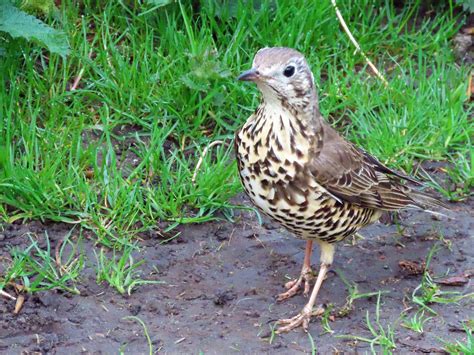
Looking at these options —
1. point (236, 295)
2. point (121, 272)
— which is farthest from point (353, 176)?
point (121, 272)

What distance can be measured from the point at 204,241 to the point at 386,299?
42.4 inches

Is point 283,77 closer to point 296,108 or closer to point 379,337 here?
point 296,108

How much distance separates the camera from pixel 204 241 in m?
5.62

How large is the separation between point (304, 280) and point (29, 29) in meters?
2.06

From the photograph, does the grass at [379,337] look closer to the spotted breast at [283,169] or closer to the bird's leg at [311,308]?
the bird's leg at [311,308]

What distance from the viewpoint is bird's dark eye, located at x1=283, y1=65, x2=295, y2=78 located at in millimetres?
4539

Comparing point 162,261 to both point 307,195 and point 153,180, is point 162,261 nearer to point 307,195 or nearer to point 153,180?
point 153,180

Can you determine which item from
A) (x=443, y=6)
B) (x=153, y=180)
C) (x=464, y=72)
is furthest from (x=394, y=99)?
(x=153, y=180)

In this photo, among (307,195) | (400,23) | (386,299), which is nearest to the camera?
(307,195)

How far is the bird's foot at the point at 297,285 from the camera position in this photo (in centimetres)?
528

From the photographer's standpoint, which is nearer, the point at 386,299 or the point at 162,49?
the point at 386,299

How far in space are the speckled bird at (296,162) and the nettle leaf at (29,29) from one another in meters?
1.33

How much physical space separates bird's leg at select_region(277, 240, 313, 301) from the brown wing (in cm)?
42

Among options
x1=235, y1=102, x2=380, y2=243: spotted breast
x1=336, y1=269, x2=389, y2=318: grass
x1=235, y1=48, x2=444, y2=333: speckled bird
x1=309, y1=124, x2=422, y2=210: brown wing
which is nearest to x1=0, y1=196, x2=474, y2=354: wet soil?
x1=336, y1=269, x2=389, y2=318: grass
